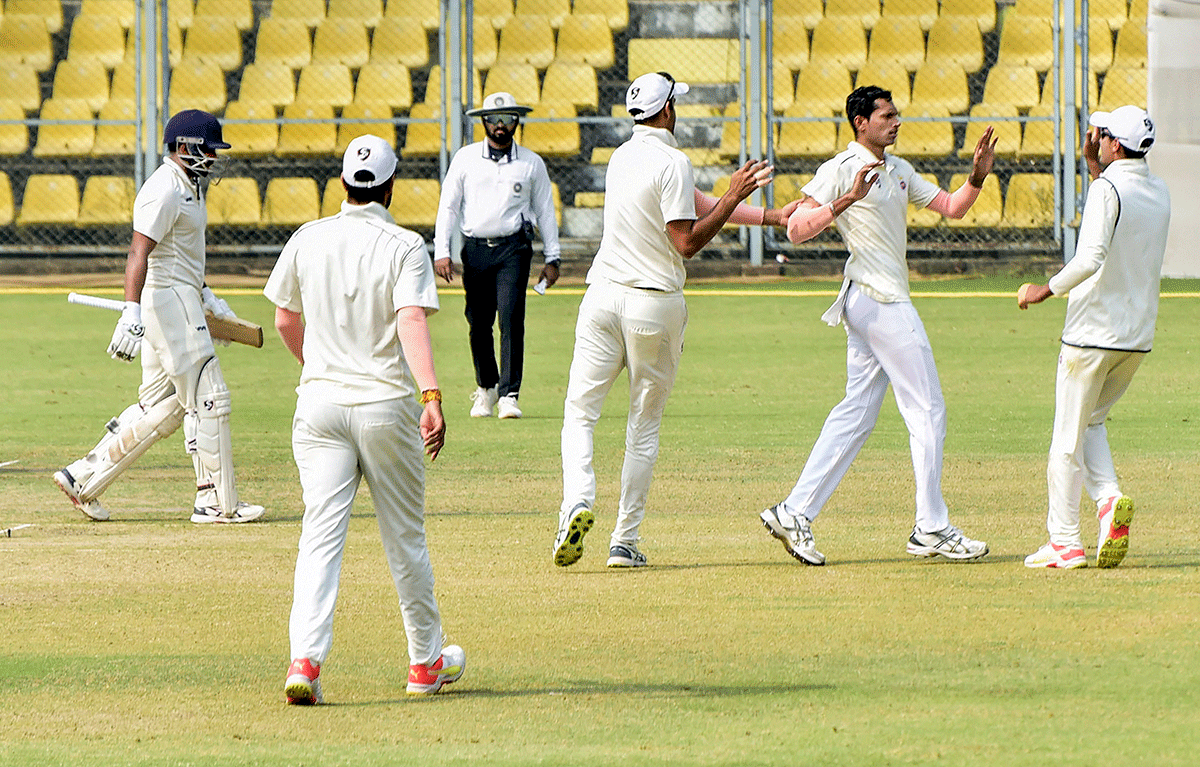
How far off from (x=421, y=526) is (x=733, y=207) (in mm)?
2193

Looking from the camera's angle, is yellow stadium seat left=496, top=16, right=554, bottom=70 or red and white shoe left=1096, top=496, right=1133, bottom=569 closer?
red and white shoe left=1096, top=496, right=1133, bottom=569

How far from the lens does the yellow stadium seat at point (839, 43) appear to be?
22.4m

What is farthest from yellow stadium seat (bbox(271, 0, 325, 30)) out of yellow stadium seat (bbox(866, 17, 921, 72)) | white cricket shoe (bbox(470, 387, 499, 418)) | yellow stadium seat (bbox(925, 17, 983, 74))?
white cricket shoe (bbox(470, 387, 499, 418))

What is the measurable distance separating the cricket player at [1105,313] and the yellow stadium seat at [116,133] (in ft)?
56.2

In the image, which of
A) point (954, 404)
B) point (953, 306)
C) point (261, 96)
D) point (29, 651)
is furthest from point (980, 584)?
point (261, 96)

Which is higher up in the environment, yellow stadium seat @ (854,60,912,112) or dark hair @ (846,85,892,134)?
yellow stadium seat @ (854,60,912,112)

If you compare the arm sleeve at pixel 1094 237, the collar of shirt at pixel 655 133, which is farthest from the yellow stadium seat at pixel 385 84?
the arm sleeve at pixel 1094 237

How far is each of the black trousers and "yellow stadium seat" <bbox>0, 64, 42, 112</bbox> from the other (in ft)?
41.1

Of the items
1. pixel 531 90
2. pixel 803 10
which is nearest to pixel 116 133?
pixel 531 90

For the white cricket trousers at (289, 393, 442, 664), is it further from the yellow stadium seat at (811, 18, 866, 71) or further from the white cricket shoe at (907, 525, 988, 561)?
the yellow stadium seat at (811, 18, 866, 71)

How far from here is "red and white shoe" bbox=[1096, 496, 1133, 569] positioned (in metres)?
6.92

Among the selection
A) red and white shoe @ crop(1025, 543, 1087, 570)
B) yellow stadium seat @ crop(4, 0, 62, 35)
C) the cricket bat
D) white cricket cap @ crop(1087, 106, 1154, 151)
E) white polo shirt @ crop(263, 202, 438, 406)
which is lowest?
red and white shoe @ crop(1025, 543, 1087, 570)

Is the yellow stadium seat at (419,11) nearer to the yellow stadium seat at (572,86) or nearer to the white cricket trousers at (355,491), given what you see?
the yellow stadium seat at (572,86)

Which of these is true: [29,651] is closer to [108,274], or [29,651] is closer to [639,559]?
[639,559]
